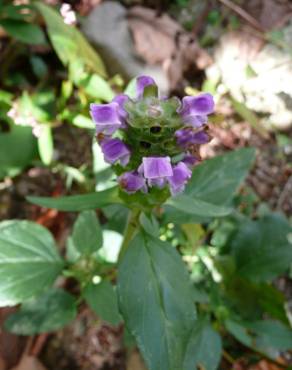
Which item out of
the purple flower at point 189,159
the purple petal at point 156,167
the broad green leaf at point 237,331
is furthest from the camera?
the broad green leaf at point 237,331

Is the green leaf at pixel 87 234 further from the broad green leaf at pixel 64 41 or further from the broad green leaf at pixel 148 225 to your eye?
the broad green leaf at pixel 64 41

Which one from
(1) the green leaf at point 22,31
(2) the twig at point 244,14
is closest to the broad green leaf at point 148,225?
(1) the green leaf at point 22,31

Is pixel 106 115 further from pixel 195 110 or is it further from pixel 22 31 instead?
pixel 22 31

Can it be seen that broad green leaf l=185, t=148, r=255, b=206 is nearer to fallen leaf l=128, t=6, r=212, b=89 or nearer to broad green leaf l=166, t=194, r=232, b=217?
broad green leaf l=166, t=194, r=232, b=217

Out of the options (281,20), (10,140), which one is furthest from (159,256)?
(281,20)

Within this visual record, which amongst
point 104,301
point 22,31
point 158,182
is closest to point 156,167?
point 158,182

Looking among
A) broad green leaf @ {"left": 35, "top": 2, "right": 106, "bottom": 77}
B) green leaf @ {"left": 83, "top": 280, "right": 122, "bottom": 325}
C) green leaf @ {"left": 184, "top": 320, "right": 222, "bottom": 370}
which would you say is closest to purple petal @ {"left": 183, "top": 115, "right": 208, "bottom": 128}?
green leaf @ {"left": 83, "top": 280, "right": 122, "bottom": 325}
